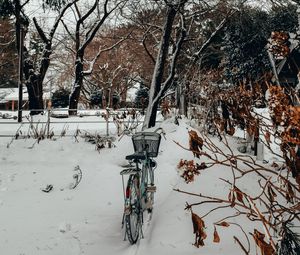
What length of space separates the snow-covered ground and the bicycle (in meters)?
0.21

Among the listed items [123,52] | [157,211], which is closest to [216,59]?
[123,52]

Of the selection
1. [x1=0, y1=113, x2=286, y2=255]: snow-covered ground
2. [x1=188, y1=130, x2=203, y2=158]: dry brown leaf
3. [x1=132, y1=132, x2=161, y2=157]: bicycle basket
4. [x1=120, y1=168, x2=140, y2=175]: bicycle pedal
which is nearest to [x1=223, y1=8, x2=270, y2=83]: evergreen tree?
[x1=0, y1=113, x2=286, y2=255]: snow-covered ground

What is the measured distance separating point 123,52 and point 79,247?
3484cm

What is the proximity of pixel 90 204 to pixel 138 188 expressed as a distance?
2.09 m

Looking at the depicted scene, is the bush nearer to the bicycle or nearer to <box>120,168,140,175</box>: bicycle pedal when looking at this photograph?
the bicycle

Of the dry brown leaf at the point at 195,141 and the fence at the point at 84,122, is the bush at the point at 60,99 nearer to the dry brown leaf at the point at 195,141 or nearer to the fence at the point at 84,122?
the fence at the point at 84,122

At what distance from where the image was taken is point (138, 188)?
4.96m

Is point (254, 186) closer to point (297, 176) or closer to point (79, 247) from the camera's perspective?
point (79, 247)

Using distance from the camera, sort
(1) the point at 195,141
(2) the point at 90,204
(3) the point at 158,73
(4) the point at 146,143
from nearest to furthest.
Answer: (1) the point at 195,141 < (4) the point at 146,143 < (2) the point at 90,204 < (3) the point at 158,73

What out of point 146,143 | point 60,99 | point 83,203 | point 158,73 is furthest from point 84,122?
point 60,99

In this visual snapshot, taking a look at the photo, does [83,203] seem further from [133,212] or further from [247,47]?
[247,47]

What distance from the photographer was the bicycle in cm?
456

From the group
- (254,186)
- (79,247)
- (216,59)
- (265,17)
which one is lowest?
(79,247)

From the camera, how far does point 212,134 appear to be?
893cm
